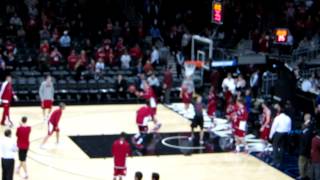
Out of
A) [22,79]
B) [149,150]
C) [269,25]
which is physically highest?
[269,25]

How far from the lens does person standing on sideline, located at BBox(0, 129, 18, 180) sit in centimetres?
1755

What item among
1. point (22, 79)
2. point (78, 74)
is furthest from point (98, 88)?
point (22, 79)

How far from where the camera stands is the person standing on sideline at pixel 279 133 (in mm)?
21734

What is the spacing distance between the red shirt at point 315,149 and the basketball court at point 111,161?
2144mm

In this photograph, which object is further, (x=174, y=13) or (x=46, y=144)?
(x=174, y=13)

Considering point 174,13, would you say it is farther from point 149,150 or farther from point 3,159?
point 3,159

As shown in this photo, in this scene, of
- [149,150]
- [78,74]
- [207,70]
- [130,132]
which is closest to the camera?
[149,150]

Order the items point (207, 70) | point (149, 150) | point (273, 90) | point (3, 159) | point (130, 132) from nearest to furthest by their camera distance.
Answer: point (3, 159), point (149, 150), point (130, 132), point (273, 90), point (207, 70)

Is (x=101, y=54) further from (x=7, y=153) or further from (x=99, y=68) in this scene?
(x=7, y=153)

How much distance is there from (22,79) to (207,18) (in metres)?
10.7

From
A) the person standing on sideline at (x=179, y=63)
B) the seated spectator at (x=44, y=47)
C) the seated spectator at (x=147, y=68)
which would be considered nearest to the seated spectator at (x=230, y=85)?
the seated spectator at (x=147, y=68)

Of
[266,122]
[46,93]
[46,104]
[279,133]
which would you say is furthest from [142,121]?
[46,104]

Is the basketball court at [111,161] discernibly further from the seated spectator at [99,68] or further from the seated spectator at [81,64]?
the seated spectator at [99,68]

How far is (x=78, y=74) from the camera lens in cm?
3186
